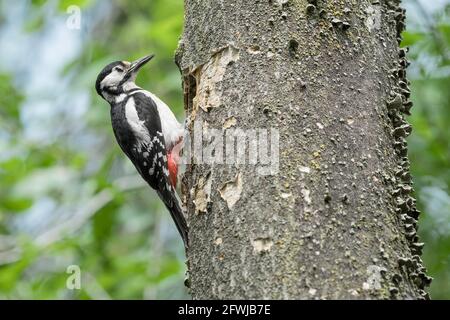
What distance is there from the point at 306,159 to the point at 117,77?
8.83 feet

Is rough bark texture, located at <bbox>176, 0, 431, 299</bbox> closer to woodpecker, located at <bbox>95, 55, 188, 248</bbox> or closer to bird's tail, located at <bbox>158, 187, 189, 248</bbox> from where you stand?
bird's tail, located at <bbox>158, 187, 189, 248</bbox>

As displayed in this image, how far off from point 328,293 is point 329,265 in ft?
0.32

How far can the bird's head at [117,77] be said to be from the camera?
4.66 meters

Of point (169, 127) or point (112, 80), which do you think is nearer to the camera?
point (169, 127)

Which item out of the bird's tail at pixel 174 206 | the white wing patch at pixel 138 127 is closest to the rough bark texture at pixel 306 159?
the bird's tail at pixel 174 206

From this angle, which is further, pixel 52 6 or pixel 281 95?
pixel 52 6

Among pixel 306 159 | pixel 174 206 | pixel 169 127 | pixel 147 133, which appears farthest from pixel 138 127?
pixel 306 159

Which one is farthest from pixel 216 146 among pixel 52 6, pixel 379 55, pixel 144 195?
pixel 144 195

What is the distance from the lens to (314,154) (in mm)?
2336

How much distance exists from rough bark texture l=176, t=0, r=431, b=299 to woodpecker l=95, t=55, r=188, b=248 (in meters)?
1.35

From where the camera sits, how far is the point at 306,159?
2.32m

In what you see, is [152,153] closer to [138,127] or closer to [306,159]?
[138,127]

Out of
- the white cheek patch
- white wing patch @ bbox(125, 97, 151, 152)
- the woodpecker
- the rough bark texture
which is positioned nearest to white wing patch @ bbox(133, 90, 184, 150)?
the woodpecker
